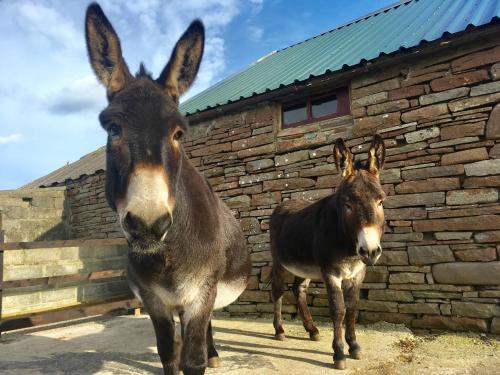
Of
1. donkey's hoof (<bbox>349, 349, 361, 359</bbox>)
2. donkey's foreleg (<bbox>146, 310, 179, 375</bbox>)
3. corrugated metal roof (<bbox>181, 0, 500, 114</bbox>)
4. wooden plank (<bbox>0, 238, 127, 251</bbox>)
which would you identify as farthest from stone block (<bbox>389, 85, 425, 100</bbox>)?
wooden plank (<bbox>0, 238, 127, 251</bbox>)

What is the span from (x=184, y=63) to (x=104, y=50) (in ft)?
1.65

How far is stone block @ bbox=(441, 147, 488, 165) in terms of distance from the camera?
4.46 meters

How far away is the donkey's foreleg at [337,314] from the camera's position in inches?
139

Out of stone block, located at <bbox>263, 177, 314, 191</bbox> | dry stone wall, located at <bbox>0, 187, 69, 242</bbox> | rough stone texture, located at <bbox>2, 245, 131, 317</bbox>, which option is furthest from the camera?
dry stone wall, located at <bbox>0, 187, 69, 242</bbox>

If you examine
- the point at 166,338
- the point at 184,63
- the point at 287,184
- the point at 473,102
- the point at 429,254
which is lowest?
the point at 166,338

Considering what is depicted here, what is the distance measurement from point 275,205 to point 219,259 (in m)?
3.78

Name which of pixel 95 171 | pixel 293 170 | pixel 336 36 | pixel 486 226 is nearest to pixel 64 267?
pixel 95 171

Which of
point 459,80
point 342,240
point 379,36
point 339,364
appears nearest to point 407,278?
point 342,240

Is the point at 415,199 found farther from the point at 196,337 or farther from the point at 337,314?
the point at 196,337

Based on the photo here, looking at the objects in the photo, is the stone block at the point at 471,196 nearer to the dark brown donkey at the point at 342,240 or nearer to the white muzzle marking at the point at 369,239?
the dark brown donkey at the point at 342,240

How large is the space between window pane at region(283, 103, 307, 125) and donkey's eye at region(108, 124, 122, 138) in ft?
15.5

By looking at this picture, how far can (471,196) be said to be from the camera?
4477mm

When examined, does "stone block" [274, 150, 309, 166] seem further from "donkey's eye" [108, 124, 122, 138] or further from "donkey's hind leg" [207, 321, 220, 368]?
"donkey's eye" [108, 124, 122, 138]

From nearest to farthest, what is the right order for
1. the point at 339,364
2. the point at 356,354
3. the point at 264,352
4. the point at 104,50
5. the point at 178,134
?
the point at 178,134, the point at 104,50, the point at 339,364, the point at 356,354, the point at 264,352
